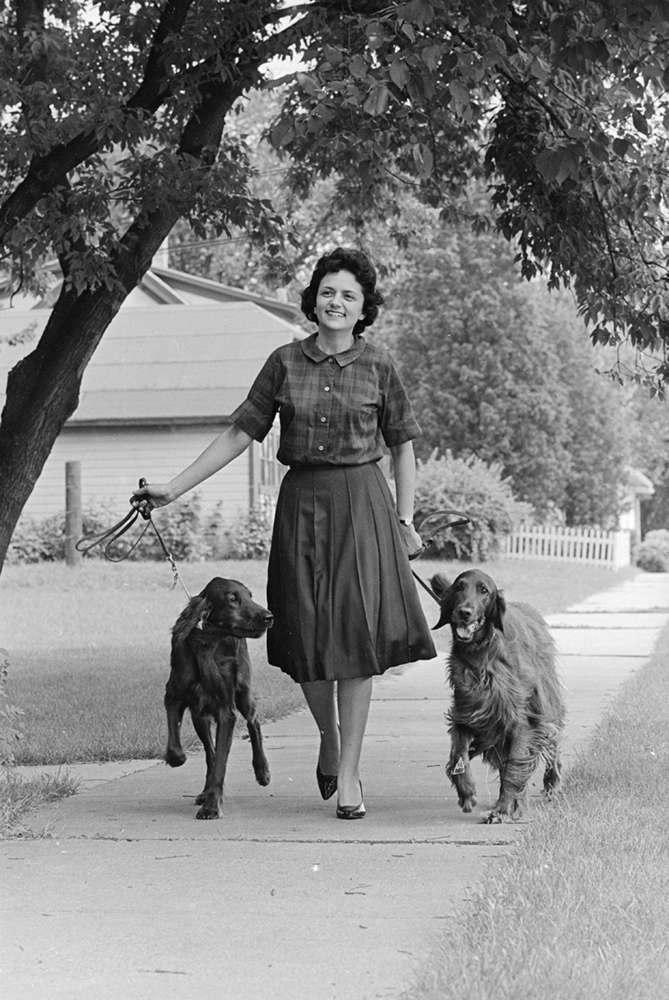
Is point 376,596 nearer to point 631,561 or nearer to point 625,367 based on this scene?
point 625,367

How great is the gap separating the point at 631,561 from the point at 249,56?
43.4 metres

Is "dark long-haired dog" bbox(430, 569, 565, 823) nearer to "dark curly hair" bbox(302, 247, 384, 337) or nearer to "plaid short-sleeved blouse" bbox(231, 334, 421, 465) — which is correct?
"plaid short-sleeved blouse" bbox(231, 334, 421, 465)

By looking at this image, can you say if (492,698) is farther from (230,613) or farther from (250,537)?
(250,537)

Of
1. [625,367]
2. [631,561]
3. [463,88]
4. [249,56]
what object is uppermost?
[249,56]

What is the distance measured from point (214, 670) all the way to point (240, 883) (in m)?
1.63

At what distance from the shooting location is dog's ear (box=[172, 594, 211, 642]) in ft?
19.4

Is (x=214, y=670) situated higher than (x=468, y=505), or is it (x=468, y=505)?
(x=468, y=505)

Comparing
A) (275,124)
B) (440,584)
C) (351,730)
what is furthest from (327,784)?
(275,124)

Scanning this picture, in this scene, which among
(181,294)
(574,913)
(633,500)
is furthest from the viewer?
(633,500)

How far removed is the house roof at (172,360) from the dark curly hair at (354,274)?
25.3m

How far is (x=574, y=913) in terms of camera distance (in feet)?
12.8

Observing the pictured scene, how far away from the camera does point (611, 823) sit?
17.2 feet

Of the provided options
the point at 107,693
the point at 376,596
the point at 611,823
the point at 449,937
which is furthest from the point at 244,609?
the point at 107,693

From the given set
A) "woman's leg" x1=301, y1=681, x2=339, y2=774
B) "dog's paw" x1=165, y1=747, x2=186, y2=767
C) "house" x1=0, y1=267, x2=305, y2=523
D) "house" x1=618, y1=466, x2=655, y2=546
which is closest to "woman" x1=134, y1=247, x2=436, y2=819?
"woman's leg" x1=301, y1=681, x2=339, y2=774
